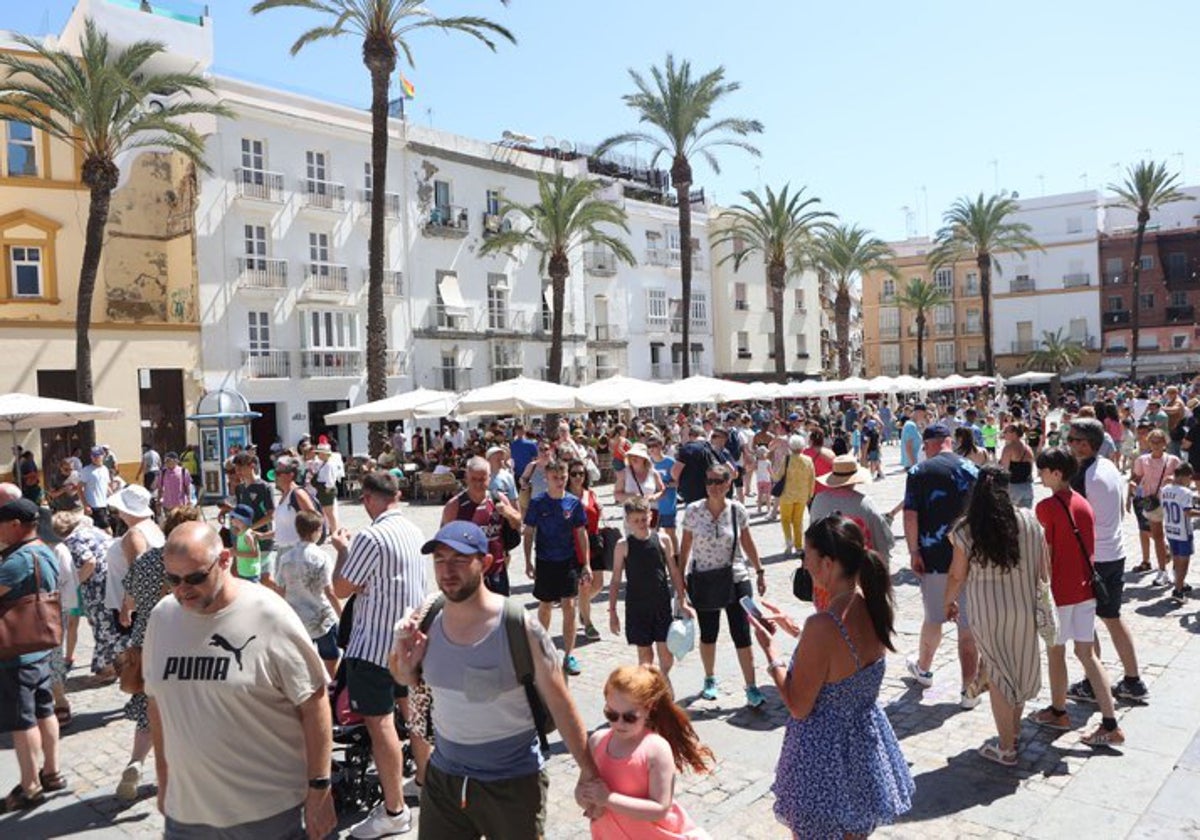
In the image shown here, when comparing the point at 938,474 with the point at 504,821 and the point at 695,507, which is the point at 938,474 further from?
the point at 504,821

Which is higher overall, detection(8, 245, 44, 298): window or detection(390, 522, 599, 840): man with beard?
detection(8, 245, 44, 298): window

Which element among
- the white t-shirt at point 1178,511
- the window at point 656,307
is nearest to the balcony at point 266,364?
the window at point 656,307

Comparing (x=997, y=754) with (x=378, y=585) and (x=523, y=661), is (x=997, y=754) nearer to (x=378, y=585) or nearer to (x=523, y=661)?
(x=523, y=661)

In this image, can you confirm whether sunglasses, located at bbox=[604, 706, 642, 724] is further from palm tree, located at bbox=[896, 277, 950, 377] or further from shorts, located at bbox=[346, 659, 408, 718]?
palm tree, located at bbox=[896, 277, 950, 377]

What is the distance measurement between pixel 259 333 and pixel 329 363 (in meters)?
2.75

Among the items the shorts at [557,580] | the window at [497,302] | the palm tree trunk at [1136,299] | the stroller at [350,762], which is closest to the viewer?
the stroller at [350,762]

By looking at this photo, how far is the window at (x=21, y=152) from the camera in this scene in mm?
25875

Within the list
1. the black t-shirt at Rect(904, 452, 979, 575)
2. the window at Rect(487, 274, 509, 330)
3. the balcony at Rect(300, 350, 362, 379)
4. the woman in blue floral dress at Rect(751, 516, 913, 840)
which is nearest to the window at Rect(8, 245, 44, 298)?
the balcony at Rect(300, 350, 362, 379)

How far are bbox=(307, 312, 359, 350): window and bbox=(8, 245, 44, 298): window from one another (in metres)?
8.37

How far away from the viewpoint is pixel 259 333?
31.0 m

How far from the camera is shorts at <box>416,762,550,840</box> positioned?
3.15 m

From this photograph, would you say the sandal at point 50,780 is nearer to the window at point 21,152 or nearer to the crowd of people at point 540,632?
the crowd of people at point 540,632

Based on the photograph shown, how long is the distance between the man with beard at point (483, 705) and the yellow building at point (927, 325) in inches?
2660

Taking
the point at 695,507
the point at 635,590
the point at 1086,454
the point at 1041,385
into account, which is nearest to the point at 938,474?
the point at 1086,454
